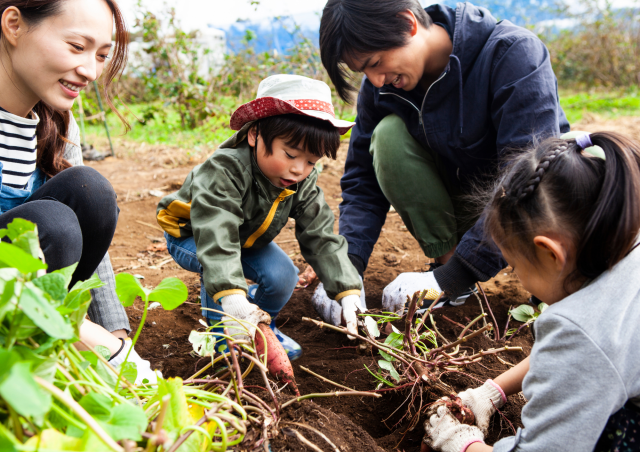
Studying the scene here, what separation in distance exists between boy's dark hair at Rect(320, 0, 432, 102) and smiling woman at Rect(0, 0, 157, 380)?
72 cm

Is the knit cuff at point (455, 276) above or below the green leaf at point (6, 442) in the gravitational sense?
below

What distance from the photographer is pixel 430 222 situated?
2.20 metres

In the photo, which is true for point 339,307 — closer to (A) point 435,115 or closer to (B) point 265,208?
(B) point 265,208

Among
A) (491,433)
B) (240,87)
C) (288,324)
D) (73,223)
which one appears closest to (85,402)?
(73,223)

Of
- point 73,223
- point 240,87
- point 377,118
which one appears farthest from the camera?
point 240,87

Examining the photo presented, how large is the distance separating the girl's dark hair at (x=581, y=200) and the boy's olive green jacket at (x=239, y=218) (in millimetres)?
864

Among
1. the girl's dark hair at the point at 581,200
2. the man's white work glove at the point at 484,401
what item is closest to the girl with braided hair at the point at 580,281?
the girl's dark hair at the point at 581,200

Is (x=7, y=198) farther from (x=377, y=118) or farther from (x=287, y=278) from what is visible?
(x=377, y=118)

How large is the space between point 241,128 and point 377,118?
790 millimetres

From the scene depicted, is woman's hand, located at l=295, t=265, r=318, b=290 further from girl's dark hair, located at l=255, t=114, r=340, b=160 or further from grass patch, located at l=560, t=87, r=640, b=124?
grass patch, located at l=560, t=87, r=640, b=124

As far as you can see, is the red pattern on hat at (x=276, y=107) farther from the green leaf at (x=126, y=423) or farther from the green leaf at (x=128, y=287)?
the green leaf at (x=126, y=423)

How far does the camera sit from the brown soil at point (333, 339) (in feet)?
3.97

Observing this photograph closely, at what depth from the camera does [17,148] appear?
153 centimetres

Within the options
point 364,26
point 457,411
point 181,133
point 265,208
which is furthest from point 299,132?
point 181,133
